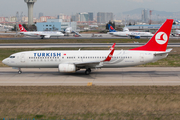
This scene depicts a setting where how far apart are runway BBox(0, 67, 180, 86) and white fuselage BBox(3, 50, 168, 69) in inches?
61.3

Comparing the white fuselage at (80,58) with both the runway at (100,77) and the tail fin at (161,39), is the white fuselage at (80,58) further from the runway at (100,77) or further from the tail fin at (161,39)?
the runway at (100,77)

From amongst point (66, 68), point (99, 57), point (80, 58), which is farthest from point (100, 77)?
point (66, 68)

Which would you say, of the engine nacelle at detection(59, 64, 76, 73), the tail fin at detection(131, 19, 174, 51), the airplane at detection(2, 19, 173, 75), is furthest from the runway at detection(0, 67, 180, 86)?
the tail fin at detection(131, 19, 174, 51)

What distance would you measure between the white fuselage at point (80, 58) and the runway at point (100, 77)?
1.56 metres

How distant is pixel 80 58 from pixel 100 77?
151 inches

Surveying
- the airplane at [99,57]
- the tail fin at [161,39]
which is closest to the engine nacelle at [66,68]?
the airplane at [99,57]

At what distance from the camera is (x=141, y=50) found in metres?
32.9

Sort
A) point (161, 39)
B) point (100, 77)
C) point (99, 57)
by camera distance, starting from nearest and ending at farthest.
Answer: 1. point (100, 77)
2. point (99, 57)
3. point (161, 39)

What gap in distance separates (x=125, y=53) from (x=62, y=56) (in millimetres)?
8561

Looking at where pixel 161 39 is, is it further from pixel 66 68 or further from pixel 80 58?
pixel 66 68

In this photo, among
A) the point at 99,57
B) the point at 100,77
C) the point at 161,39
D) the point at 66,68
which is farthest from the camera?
the point at 161,39

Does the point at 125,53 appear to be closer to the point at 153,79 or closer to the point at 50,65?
the point at 153,79

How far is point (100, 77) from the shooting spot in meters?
30.8

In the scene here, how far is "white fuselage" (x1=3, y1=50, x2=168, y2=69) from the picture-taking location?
31734 millimetres
